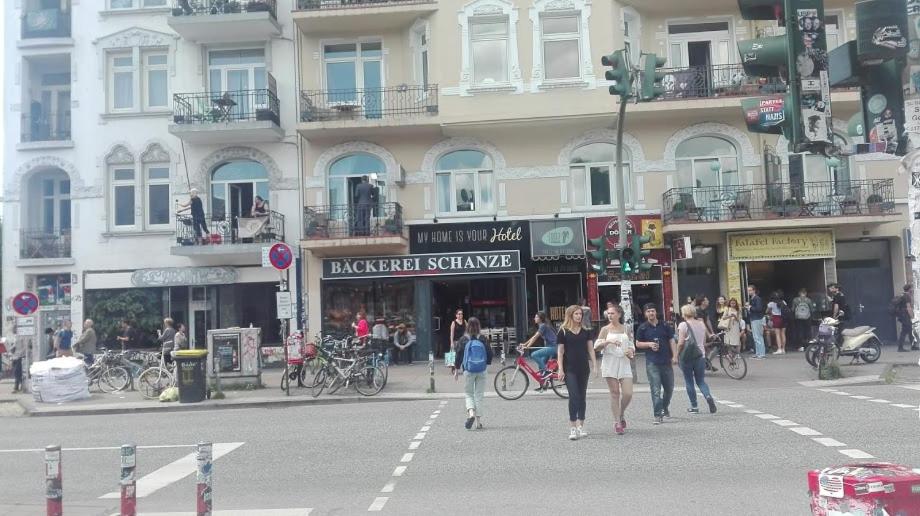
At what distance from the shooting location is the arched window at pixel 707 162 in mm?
24016

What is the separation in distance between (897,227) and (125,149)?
2337cm

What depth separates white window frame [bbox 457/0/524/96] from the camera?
23453 mm

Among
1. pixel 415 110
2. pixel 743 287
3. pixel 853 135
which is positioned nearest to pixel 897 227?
pixel 743 287

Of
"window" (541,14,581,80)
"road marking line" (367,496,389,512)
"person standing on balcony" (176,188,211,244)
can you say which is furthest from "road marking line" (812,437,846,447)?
"person standing on balcony" (176,188,211,244)

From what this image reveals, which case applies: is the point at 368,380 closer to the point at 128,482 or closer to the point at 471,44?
the point at 471,44

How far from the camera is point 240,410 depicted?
1627 centimetres

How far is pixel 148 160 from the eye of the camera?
25.2 meters

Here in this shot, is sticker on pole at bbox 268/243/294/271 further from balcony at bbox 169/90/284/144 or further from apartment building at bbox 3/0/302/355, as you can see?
balcony at bbox 169/90/284/144

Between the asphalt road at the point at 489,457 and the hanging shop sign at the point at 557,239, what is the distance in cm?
913

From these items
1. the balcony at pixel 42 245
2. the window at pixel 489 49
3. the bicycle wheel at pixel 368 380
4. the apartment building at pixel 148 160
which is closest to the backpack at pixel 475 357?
the bicycle wheel at pixel 368 380

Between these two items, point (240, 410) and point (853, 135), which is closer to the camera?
point (853, 135)

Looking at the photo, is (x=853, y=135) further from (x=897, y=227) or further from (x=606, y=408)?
(x=897, y=227)

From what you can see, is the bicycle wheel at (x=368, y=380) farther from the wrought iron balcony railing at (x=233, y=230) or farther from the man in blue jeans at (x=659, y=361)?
the wrought iron balcony railing at (x=233, y=230)

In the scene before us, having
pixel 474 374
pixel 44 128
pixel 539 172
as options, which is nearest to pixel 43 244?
pixel 44 128
